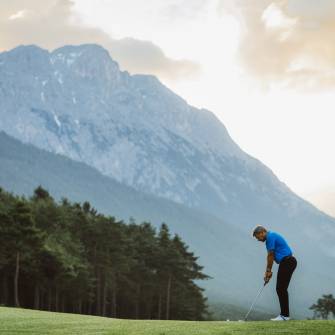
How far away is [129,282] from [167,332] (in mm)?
75607

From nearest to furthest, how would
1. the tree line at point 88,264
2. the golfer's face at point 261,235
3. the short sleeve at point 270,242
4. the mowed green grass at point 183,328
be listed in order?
the mowed green grass at point 183,328, the golfer's face at point 261,235, the short sleeve at point 270,242, the tree line at point 88,264

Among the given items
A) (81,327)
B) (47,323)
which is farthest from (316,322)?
(47,323)

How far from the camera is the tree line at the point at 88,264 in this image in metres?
69.5

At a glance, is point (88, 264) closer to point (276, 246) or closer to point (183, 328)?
point (183, 328)

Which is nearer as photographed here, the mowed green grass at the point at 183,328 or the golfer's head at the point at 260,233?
the mowed green grass at the point at 183,328

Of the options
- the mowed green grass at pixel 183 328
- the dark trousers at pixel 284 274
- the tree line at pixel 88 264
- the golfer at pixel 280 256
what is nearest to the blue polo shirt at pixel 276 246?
the golfer at pixel 280 256

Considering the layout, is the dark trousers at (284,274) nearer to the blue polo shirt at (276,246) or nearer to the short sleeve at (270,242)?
the blue polo shirt at (276,246)

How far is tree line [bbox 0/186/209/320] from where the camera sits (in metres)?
69.5

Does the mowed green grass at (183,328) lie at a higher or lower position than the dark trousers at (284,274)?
lower

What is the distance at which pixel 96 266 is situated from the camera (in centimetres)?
8962

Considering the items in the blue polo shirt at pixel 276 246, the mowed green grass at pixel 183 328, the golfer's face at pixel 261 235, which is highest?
the golfer's face at pixel 261 235

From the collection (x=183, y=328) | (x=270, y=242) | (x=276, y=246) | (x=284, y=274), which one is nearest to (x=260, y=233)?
(x=270, y=242)

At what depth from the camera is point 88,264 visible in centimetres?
8388

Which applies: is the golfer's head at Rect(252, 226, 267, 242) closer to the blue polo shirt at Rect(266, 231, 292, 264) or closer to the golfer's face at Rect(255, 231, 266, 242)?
the golfer's face at Rect(255, 231, 266, 242)
